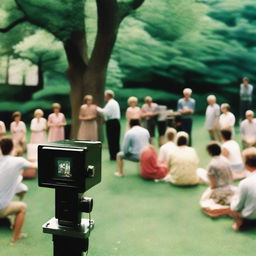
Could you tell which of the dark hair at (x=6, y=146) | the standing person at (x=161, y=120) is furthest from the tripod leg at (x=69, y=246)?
the standing person at (x=161, y=120)

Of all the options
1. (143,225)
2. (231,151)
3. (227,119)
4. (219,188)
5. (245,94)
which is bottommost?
(143,225)

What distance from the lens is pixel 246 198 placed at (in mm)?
5094

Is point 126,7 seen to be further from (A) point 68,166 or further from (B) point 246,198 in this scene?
(A) point 68,166

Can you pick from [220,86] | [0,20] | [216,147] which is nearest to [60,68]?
[0,20]

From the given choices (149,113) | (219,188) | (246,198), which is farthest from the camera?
(149,113)

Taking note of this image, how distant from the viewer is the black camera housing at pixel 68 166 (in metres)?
2.80

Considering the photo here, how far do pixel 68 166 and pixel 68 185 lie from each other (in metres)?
0.13

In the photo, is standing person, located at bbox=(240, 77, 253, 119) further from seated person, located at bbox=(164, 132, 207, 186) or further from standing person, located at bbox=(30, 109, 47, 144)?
standing person, located at bbox=(30, 109, 47, 144)

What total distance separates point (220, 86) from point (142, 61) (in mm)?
3548

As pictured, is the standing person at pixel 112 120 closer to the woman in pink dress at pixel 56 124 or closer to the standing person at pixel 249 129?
the woman in pink dress at pixel 56 124

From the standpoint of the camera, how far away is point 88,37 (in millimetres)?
11859

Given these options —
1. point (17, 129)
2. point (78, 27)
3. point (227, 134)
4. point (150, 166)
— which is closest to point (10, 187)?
point (150, 166)

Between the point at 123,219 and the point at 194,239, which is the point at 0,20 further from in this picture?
the point at 194,239

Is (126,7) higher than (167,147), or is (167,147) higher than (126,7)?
(126,7)
